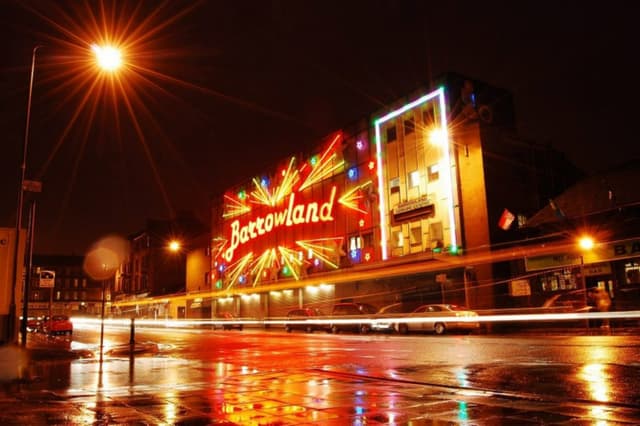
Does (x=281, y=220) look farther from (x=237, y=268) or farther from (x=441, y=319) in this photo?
(x=441, y=319)

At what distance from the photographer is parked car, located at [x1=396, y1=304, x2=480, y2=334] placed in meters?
30.1

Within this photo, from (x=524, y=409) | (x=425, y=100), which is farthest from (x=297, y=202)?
(x=524, y=409)

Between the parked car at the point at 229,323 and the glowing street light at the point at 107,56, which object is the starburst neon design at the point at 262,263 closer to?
the parked car at the point at 229,323

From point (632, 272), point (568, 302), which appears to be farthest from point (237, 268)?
point (632, 272)

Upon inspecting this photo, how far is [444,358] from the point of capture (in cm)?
1510

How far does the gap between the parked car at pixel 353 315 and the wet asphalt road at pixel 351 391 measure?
780 inches

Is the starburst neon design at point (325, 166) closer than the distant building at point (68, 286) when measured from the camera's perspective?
Yes

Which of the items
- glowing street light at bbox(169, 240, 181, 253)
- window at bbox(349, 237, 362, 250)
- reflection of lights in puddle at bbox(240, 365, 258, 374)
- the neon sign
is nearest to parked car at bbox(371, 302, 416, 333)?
window at bbox(349, 237, 362, 250)

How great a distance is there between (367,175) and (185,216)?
58.8m

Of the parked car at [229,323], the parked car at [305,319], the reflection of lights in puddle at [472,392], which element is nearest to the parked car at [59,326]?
the parked car at [229,323]

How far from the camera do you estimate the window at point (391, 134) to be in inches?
1648

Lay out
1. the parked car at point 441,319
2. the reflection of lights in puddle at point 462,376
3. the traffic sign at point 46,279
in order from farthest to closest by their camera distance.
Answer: the parked car at point 441,319
the traffic sign at point 46,279
the reflection of lights in puddle at point 462,376

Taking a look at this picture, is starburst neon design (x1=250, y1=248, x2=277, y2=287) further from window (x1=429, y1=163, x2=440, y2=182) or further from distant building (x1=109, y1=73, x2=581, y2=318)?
window (x1=429, y1=163, x2=440, y2=182)

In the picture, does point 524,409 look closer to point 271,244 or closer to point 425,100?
point 425,100
